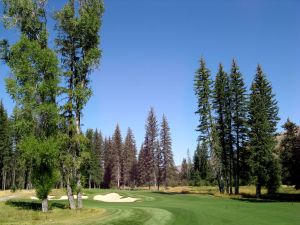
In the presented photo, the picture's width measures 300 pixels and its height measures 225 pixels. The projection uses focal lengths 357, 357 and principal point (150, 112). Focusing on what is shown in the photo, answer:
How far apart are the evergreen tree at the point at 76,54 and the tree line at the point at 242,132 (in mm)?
27244

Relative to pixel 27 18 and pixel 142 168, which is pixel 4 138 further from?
pixel 27 18

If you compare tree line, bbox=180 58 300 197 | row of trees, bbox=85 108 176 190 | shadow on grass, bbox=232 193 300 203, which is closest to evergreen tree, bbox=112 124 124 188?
row of trees, bbox=85 108 176 190

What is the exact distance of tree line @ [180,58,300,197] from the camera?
1859 inches

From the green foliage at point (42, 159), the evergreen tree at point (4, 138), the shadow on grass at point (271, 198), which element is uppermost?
the evergreen tree at point (4, 138)

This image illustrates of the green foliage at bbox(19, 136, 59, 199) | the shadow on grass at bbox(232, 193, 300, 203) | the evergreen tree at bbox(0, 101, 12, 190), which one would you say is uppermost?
the evergreen tree at bbox(0, 101, 12, 190)

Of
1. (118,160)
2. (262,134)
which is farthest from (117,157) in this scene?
(262,134)

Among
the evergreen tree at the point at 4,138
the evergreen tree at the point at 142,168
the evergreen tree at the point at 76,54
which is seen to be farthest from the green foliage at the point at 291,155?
the evergreen tree at the point at 4,138

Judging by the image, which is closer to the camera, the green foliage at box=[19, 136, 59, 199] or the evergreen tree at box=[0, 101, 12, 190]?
the green foliage at box=[19, 136, 59, 199]

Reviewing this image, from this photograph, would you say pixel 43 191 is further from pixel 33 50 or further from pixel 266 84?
pixel 266 84

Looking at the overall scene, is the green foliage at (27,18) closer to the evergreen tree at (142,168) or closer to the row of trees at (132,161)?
the row of trees at (132,161)

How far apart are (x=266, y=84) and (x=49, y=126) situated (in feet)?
115

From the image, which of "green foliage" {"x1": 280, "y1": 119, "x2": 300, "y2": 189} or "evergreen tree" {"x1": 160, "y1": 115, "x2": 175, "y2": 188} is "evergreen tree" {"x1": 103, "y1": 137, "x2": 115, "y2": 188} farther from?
"green foliage" {"x1": 280, "y1": 119, "x2": 300, "y2": 189}

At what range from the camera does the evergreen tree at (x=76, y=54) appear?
27.7 m

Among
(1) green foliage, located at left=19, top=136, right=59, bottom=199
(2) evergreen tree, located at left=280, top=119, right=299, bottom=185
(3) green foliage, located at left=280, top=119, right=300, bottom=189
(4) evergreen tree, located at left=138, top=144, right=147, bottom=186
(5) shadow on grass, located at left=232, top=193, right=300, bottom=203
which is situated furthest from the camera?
(4) evergreen tree, located at left=138, top=144, right=147, bottom=186
